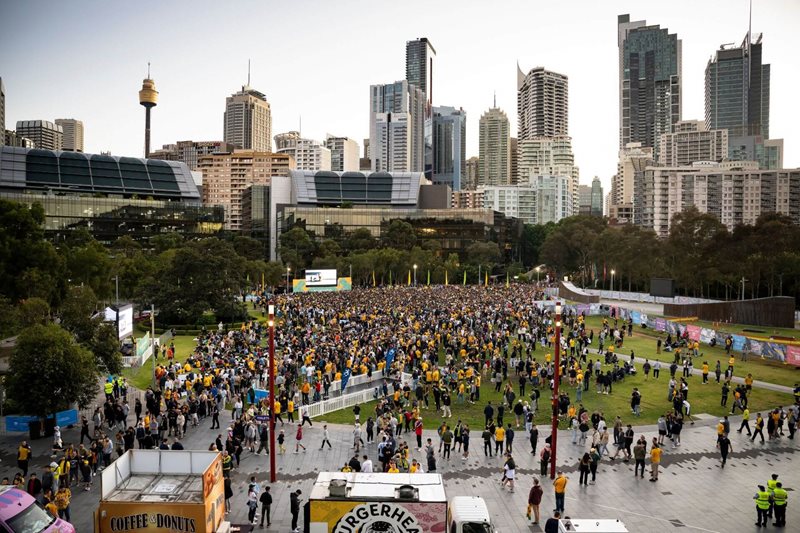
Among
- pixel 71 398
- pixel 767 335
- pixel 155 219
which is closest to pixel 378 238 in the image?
pixel 155 219

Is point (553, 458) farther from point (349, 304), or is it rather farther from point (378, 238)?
point (378, 238)

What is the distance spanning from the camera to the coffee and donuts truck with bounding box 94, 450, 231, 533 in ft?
35.6

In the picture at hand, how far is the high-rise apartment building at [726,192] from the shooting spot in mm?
149000

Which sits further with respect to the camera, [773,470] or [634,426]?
[634,426]

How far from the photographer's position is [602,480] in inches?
693

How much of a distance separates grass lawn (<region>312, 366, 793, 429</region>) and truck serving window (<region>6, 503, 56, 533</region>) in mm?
12755

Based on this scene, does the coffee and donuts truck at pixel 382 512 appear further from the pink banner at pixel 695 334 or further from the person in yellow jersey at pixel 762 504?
the pink banner at pixel 695 334

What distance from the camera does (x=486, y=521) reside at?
1149 centimetres

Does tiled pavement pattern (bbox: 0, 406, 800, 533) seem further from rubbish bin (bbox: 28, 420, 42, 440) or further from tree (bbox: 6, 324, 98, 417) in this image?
tree (bbox: 6, 324, 98, 417)

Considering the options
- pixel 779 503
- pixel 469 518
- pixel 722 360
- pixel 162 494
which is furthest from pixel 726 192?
pixel 162 494

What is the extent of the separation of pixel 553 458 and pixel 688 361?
18.1m

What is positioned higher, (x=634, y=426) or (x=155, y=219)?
(x=155, y=219)

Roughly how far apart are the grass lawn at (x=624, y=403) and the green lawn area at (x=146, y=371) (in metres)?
11.8

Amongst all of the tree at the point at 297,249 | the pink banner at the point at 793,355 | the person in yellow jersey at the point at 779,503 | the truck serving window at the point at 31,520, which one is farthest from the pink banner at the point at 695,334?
the tree at the point at 297,249
